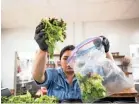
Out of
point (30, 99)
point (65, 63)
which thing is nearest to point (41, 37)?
point (65, 63)

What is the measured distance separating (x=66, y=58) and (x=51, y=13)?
0.25 metres

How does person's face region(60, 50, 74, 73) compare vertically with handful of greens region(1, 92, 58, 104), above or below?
above

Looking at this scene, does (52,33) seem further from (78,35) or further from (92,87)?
(92,87)

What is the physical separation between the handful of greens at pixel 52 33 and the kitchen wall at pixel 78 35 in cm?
7

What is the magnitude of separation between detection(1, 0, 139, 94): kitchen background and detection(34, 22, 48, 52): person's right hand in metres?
0.05

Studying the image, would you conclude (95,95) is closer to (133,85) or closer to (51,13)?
(133,85)

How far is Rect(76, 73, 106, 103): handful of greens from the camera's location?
3.46ft

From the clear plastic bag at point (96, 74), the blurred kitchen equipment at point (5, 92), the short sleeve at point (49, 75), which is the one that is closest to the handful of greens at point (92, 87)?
the clear plastic bag at point (96, 74)

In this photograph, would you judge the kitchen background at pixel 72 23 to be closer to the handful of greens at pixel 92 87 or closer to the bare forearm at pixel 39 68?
the bare forearm at pixel 39 68

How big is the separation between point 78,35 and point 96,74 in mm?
227

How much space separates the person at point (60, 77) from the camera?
Result: 3.69 feet

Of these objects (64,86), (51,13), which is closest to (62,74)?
(64,86)

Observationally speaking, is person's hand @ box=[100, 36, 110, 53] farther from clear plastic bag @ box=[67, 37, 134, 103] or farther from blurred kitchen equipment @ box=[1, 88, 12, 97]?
blurred kitchen equipment @ box=[1, 88, 12, 97]

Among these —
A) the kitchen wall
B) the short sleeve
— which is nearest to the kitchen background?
the kitchen wall
